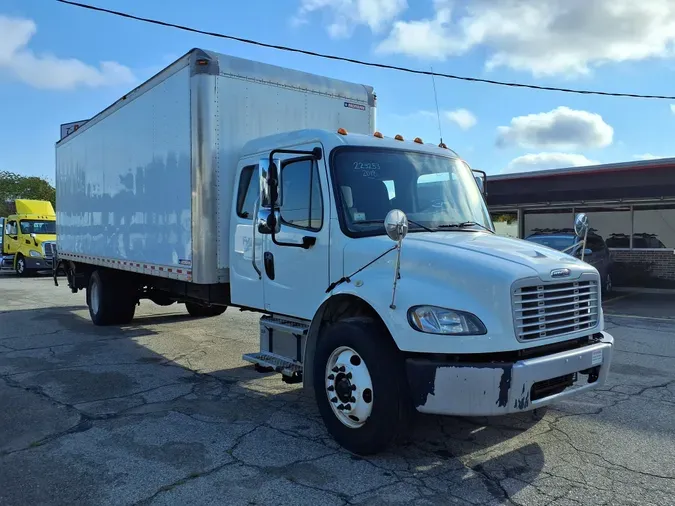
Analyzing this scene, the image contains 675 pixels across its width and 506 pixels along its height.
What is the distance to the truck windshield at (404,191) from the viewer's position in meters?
4.76

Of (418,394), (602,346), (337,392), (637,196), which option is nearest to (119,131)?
(337,392)

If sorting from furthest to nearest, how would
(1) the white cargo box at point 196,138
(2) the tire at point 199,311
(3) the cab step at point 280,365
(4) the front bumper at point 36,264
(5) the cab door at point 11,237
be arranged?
(5) the cab door at point 11,237
(4) the front bumper at point 36,264
(2) the tire at point 199,311
(1) the white cargo box at point 196,138
(3) the cab step at point 280,365

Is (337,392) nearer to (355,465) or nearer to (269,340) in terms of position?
(355,465)

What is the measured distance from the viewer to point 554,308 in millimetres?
4051

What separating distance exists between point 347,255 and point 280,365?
1.36 m

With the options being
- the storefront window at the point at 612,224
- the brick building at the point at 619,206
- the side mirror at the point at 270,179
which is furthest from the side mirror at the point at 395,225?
the storefront window at the point at 612,224

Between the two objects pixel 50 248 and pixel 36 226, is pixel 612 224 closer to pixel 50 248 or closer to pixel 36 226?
pixel 50 248

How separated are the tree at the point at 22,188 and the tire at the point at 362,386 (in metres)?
62.0

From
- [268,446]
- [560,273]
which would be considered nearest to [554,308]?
[560,273]

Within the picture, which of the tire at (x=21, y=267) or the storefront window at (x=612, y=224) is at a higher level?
the storefront window at (x=612, y=224)

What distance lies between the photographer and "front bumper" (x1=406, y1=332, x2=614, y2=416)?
366cm

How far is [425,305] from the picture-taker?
3838 millimetres

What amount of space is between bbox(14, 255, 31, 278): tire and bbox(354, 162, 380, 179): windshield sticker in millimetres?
23046

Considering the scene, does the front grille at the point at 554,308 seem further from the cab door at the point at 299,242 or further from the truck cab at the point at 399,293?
the cab door at the point at 299,242
